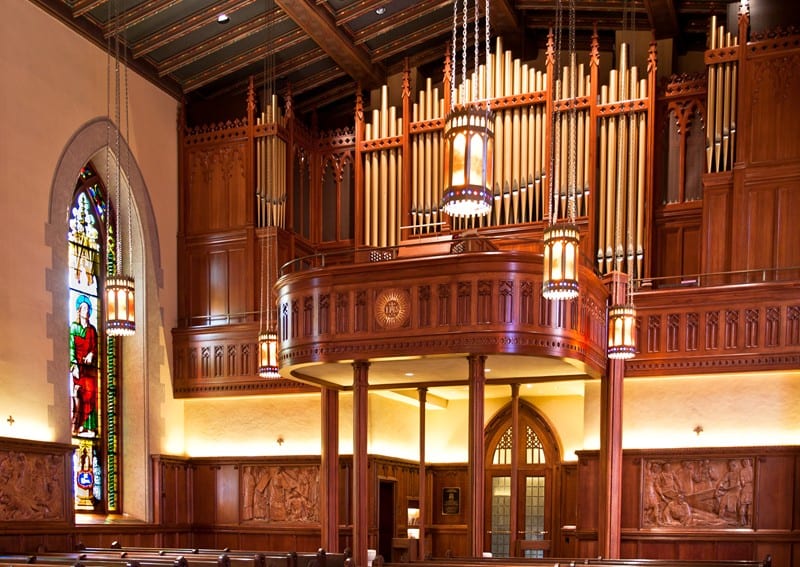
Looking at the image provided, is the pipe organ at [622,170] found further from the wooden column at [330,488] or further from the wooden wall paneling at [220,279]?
the wooden wall paneling at [220,279]

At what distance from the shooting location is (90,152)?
16156 millimetres

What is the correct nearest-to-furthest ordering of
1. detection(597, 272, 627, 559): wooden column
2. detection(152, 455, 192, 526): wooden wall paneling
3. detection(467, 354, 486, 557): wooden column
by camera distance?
detection(467, 354, 486, 557): wooden column < detection(597, 272, 627, 559): wooden column < detection(152, 455, 192, 526): wooden wall paneling

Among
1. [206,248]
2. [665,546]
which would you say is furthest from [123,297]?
[665,546]

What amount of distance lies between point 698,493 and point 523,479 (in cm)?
477

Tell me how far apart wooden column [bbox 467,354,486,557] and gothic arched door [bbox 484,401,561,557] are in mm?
5700

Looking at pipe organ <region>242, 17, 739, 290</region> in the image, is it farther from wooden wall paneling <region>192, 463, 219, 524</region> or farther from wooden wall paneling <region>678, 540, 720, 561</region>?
wooden wall paneling <region>192, 463, 219, 524</region>

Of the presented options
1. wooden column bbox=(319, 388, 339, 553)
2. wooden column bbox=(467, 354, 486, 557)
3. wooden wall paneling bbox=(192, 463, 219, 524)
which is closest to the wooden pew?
wooden column bbox=(467, 354, 486, 557)

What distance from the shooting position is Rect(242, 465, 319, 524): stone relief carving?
17.2 m

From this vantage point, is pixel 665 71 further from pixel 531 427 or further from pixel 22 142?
pixel 22 142

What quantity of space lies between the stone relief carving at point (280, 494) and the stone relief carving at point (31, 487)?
3936mm

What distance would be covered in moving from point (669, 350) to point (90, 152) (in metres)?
9.69

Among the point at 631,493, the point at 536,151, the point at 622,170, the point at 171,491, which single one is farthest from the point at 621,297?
the point at 171,491

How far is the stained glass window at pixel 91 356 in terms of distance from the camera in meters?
16.3

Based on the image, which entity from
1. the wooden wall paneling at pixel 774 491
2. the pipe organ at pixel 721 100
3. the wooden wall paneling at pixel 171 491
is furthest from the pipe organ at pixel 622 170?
the wooden wall paneling at pixel 171 491
